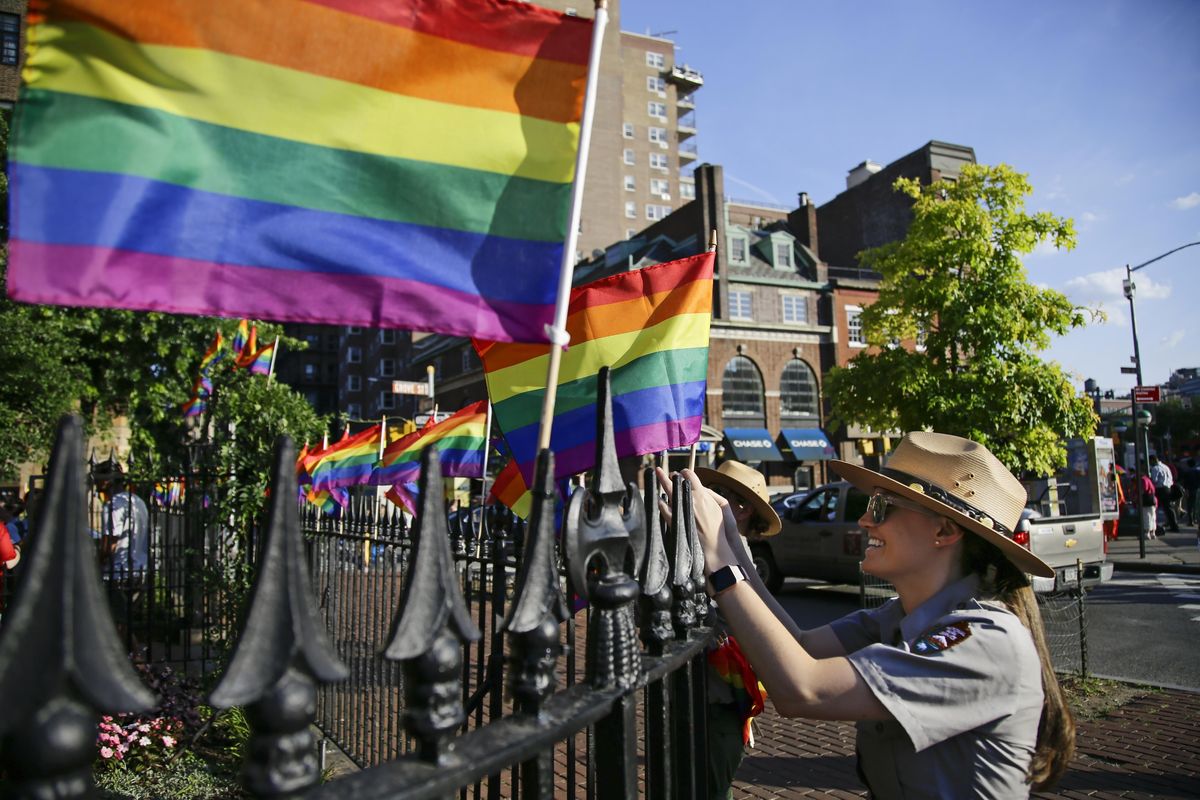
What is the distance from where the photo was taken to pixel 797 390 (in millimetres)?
40125

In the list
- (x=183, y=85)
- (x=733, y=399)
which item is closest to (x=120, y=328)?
(x=183, y=85)

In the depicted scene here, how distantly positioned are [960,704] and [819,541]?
12.0 m

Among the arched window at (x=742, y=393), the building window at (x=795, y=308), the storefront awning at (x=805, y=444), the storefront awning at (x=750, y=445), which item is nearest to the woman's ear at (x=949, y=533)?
the storefront awning at (x=750, y=445)

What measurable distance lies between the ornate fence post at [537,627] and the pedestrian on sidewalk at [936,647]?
70cm

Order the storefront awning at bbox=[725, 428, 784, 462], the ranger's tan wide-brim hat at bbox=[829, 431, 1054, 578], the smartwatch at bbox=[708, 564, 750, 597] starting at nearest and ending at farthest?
the smartwatch at bbox=[708, 564, 750, 597] → the ranger's tan wide-brim hat at bbox=[829, 431, 1054, 578] → the storefront awning at bbox=[725, 428, 784, 462]

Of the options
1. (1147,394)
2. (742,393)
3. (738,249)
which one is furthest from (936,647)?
(738,249)

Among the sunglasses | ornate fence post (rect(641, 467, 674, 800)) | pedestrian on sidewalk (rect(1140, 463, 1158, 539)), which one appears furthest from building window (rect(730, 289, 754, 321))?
ornate fence post (rect(641, 467, 674, 800))

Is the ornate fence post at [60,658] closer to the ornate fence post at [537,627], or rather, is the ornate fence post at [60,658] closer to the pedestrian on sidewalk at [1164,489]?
the ornate fence post at [537,627]

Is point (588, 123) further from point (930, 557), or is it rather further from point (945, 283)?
point (945, 283)

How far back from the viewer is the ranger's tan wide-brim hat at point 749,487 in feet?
14.2

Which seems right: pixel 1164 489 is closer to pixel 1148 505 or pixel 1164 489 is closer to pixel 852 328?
pixel 1148 505

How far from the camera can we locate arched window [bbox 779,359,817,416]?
3988 cm

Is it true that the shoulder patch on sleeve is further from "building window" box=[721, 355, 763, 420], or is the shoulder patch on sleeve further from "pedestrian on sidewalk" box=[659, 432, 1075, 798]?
"building window" box=[721, 355, 763, 420]

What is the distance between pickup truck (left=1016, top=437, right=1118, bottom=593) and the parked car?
2.49m
